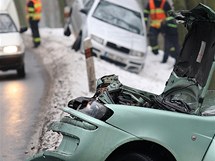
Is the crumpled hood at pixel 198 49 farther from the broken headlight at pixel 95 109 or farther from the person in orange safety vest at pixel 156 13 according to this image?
the person in orange safety vest at pixel 156 13

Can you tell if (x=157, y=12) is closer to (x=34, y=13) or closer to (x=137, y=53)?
(x=137, y=53)

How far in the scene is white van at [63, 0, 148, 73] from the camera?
1617cm

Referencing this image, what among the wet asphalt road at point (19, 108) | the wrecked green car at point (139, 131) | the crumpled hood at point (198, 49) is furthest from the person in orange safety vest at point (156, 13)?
the wrecked green car at point (139, 131)

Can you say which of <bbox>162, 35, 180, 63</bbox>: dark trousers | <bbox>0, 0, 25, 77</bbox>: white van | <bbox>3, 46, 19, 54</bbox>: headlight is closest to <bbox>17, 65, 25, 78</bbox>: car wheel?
<bbox>0, 0, 25, 77</bbox>: white van

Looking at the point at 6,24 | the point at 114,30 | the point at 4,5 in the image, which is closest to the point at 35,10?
the point at 4,5

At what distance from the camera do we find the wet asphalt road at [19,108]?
27.2 ft

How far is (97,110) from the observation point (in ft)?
17.2

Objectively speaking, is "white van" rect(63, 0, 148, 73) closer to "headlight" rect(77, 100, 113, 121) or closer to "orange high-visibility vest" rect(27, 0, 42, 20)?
"orange high-visibility vest" rect(27, 0, 42, 20)

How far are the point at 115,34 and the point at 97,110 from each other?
11447mm

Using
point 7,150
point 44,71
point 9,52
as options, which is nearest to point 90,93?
point 7,150

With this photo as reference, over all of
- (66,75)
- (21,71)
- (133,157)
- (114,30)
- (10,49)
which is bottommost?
(21,71)

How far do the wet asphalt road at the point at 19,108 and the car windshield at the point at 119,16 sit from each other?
2.53 m

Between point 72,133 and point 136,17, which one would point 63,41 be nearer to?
point 136,17

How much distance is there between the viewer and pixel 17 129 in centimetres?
927
